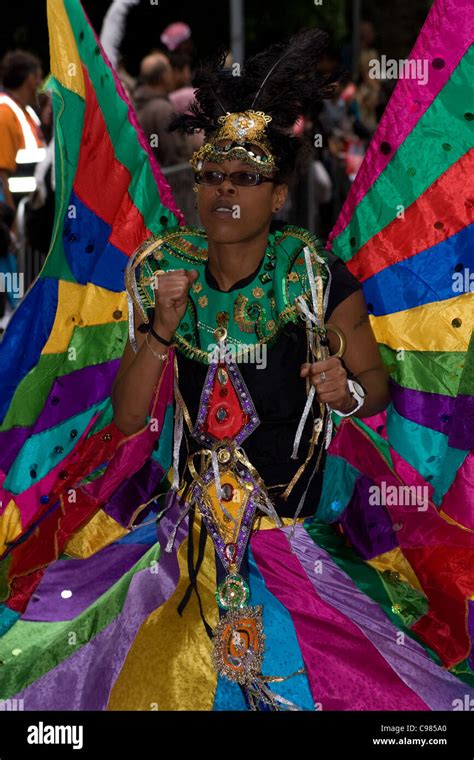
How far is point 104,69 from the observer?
151 inches

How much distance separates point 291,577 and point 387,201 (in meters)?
1.16

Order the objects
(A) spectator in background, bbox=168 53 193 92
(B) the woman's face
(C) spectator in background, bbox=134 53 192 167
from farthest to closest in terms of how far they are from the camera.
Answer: (A) spectator in background, bbox=168 53 193 92, (C) spectator in background, bbox=134 53 192 167, (B) the woman's face

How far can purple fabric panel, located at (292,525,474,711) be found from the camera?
3232 mm

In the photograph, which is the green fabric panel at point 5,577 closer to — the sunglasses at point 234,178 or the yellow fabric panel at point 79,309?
the yellow fabric panel at point 79,309

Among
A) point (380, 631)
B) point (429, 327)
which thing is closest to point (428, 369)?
point (429, 327)

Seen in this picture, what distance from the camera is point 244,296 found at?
140 inches

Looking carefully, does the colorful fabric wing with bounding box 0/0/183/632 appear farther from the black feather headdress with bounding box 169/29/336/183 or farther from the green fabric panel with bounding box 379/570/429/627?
the green fabric panel with bounding box 379/570/429/627

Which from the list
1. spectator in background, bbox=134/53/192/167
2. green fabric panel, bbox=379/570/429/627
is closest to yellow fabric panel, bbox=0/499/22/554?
green fabric panel, bbox=379/570/429/627

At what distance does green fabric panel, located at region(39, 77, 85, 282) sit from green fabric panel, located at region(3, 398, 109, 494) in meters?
0.44

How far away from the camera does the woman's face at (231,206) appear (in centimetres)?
339

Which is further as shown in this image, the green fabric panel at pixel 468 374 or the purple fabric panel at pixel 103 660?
the green fabric panel at pixel 468 374

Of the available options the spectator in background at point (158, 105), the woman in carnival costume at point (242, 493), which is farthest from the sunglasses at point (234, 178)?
the spectator in background at point (158, 105)

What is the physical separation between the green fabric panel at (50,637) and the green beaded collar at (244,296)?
61cm

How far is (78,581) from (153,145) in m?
2.17
